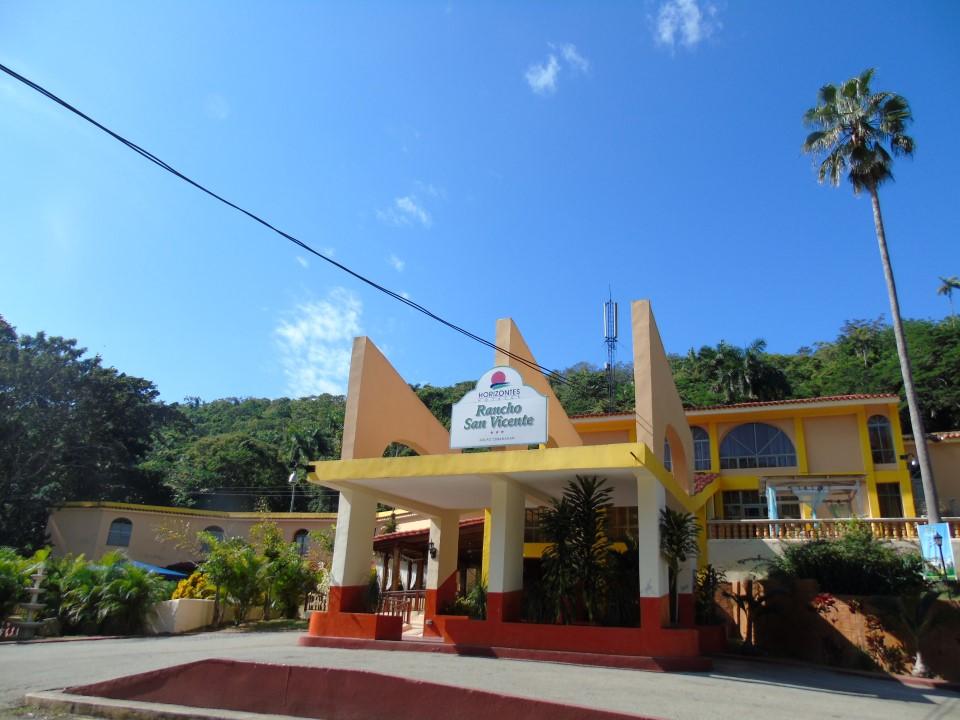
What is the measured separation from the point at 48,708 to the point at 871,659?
12.4m

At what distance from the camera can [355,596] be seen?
39.7 ft

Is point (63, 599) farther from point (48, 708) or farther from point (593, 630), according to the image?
point (593, 630)

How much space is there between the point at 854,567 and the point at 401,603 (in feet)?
36.1

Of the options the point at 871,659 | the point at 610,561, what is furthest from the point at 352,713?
the point at 871,659

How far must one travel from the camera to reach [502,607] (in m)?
10.5

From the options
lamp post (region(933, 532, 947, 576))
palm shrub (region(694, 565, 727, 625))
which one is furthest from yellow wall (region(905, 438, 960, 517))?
palm shrub (region(694, 565, 727, 625))

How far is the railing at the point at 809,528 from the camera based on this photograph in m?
15.4

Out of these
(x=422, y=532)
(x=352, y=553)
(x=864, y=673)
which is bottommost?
(x=864, y=673)

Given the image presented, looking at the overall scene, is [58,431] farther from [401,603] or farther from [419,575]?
[401,603]

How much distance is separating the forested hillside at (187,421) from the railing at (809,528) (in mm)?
8883

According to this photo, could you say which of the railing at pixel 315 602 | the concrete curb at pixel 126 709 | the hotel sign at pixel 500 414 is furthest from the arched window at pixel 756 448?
the concrete curb at pixel 126 709

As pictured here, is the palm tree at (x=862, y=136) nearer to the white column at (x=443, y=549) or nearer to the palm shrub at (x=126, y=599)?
the white column at (x=443, y=549)

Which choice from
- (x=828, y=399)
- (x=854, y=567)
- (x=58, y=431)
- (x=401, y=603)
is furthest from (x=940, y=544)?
(x=58, y=431)

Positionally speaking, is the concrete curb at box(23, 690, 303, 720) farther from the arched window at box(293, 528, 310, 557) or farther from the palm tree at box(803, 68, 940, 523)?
the arched window at box(293, 528, 310, 557)
